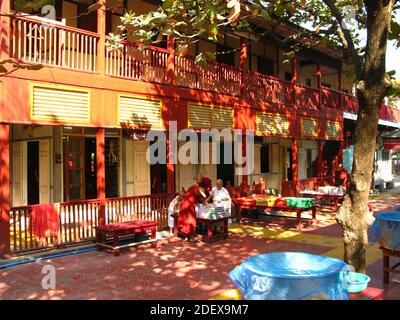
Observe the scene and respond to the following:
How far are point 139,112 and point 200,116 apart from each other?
2.39 meters

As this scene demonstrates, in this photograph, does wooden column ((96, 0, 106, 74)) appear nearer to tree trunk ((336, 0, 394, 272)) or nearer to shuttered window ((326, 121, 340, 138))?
tree trunk ((336, 0, 394, 272))

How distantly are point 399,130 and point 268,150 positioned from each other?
399 inches

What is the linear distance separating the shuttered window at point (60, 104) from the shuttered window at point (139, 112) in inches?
40.3

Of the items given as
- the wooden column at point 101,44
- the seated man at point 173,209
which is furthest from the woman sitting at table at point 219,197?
the wooden column at point 101,44

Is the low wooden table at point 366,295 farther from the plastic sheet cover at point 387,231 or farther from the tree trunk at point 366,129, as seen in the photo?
the plastic sheet cover at point 387,231

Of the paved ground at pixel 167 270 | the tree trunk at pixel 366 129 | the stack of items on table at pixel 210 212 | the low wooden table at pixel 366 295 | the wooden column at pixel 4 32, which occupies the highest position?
the wooden column at pixel 4 32

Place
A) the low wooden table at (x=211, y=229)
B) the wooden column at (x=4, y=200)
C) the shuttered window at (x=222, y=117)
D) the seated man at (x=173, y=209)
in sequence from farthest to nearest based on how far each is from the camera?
the shuttered window at (x=222, y=117) → the seated man at (x=173, y=209) → the low wooden table at (x=211, y=229) → the wooden column at (x=4, y=200)

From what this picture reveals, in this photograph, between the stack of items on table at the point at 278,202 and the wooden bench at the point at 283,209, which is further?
the stack of items on table at the point at 278,202

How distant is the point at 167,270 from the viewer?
772 cm

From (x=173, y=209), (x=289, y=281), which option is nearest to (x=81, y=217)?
(x=173, y=209)

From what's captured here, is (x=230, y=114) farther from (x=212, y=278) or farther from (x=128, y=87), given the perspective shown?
(x=212, y=278)

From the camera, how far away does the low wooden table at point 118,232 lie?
29.0 feet

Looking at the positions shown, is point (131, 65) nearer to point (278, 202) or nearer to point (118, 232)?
point (118, 232)

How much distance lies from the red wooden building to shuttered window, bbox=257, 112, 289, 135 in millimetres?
39
